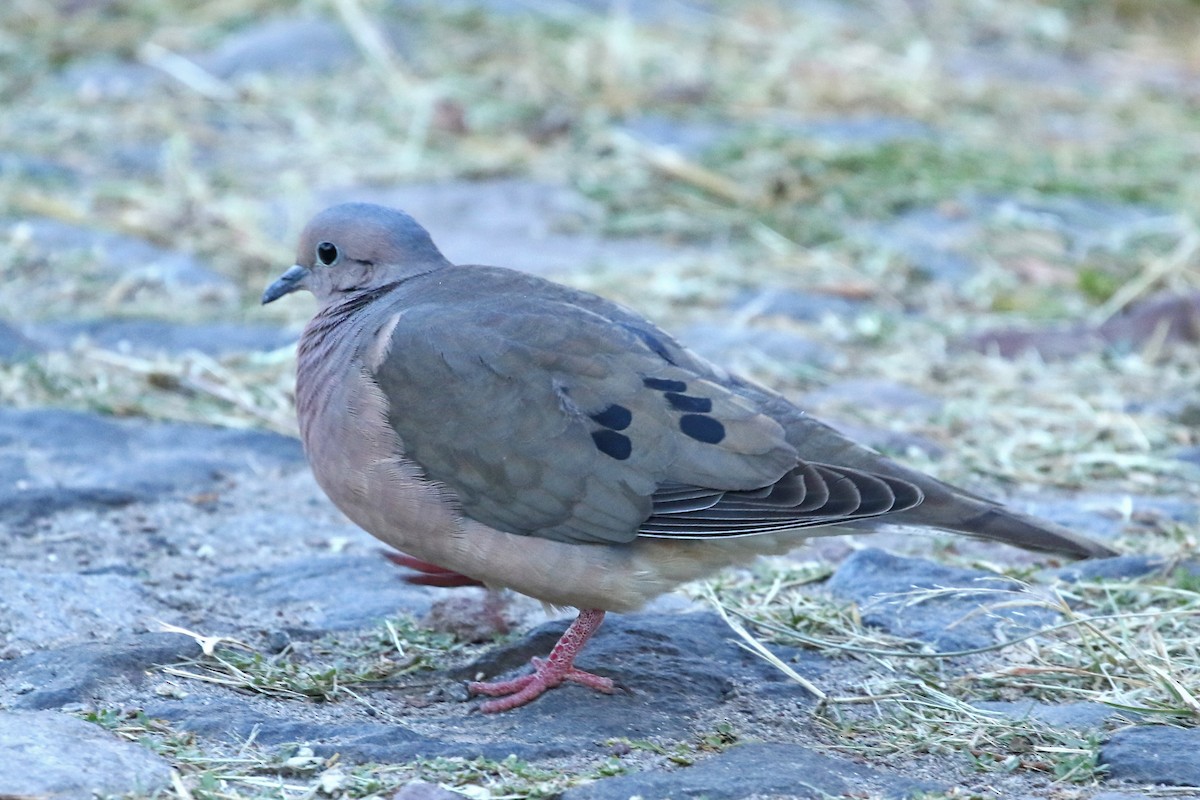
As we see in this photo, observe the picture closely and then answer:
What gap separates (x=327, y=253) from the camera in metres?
3.79

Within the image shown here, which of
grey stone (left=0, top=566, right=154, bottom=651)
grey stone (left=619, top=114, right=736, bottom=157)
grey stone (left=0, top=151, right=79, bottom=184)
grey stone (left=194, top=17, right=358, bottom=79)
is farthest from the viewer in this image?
grey stone (left=194, top=17, right=358, bottom=79)

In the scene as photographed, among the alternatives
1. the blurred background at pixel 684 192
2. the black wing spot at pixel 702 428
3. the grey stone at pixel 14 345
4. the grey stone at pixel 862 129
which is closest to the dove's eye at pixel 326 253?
the blurred background at pixel 684 192

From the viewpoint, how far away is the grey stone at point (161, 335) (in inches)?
195

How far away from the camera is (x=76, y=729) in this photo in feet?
8.52

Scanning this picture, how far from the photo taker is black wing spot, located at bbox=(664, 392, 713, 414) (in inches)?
123

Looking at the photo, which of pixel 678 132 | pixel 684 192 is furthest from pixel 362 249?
pixel 678 132

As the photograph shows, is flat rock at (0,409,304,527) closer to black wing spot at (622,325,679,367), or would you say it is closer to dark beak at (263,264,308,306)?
dark beak at (263,264,308,306)

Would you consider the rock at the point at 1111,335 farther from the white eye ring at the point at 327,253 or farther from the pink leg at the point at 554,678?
the pink leg at the point at 554,678

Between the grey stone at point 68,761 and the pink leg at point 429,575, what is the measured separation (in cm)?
93

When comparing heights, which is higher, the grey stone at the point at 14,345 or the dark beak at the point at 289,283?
the dark beak at the point at 289,283

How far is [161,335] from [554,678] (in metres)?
2.46

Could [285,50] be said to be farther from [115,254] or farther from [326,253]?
[326,253]

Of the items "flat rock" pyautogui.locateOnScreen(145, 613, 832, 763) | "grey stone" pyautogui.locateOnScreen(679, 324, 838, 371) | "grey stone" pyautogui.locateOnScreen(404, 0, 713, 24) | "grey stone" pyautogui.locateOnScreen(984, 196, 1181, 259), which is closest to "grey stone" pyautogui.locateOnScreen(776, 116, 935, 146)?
"grey stone" pyautogui.locateOnScreen(984, 196, 1181, 259)

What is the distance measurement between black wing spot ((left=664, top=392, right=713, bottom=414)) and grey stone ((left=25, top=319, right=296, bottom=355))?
223 centimetres
